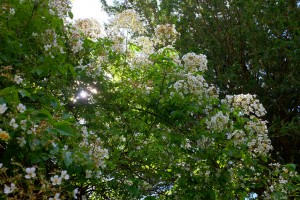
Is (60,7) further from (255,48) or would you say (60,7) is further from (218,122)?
(255,48)

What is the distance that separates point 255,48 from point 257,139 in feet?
9.50

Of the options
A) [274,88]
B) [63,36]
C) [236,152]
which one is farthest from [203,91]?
[274,88]

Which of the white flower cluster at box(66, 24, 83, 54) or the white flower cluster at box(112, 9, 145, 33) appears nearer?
the white flower cluster at box(66, 24, 83, 54)

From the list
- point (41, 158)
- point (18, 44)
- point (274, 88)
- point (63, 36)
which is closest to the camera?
point (41, 158)

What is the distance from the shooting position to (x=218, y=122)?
327 centimetres

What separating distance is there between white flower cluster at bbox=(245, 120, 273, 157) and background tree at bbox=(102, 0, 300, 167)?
1.83 meters

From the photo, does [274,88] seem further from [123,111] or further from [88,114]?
[88,114]

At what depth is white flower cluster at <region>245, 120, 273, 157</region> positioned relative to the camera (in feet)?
11.4

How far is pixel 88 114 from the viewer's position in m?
2.88

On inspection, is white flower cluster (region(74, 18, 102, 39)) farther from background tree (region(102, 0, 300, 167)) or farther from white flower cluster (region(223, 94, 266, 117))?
background tree (region(102, 0, 300, 167))

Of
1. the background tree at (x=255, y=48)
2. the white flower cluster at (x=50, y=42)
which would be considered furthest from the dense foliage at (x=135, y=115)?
the background tree at (x=255, y=48)

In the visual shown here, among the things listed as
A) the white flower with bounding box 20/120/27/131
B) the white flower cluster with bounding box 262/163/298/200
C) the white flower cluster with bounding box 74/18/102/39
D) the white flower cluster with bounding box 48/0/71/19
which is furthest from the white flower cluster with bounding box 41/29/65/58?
the white flower cluster with bounding box 262/163/298/200

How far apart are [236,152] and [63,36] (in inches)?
72.3

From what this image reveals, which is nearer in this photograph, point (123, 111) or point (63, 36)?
point (63, 36)
